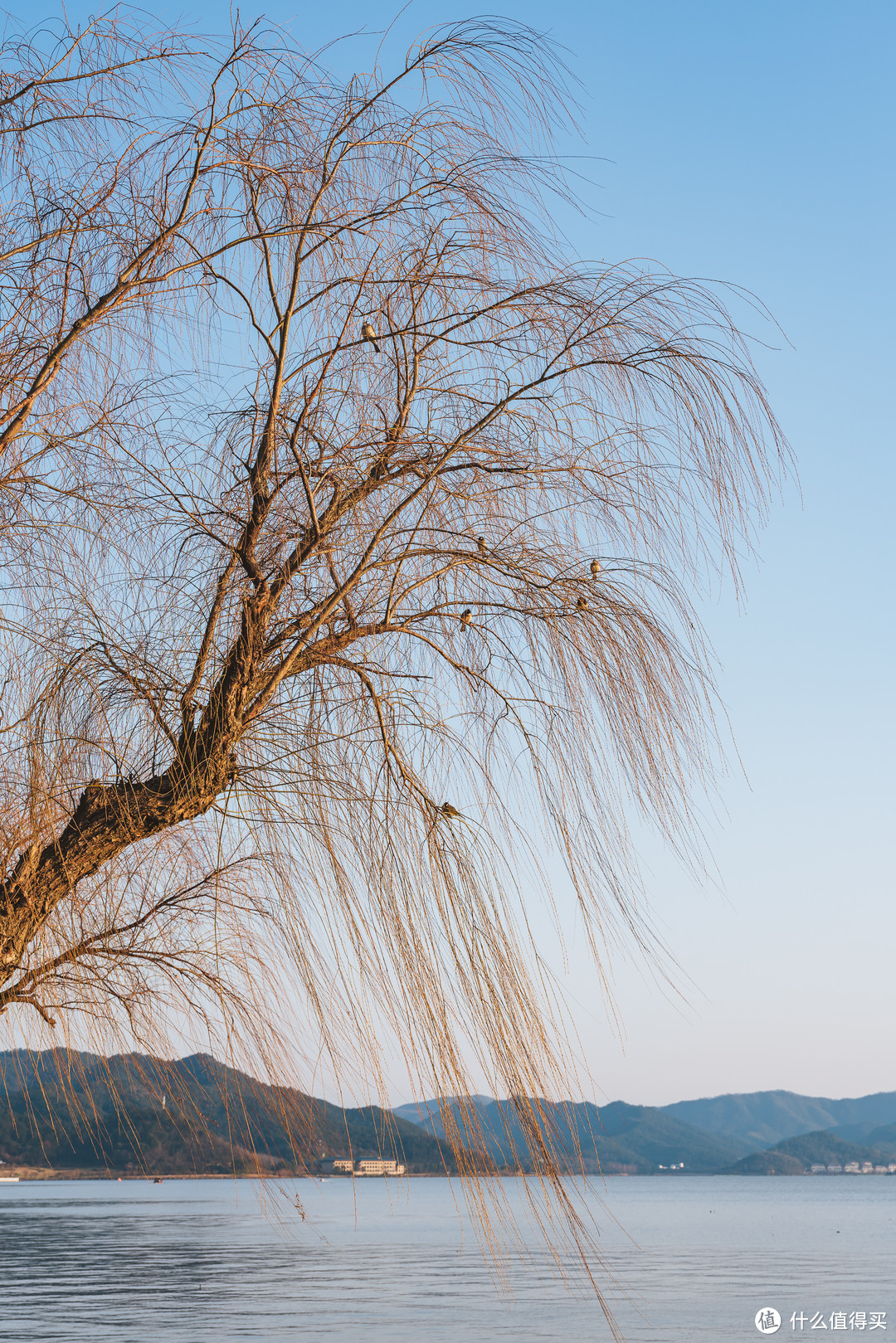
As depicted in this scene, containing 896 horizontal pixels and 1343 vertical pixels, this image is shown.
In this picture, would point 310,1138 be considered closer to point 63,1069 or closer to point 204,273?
point 63,1069

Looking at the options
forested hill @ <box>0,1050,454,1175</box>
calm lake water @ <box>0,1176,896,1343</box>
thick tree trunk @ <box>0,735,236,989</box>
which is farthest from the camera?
calm lake water @ <box>0,1176,896,1343</box>

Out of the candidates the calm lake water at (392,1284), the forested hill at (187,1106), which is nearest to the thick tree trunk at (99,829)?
the forested hill at (187,1106)

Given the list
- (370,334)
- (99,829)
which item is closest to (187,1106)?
(99,829)

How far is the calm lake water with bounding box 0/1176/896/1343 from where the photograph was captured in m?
47.0

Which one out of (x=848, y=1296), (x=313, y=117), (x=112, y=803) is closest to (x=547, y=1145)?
(x=112, y=803)

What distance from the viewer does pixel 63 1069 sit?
3.96 m

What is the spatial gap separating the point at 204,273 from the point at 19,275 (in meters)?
0.54

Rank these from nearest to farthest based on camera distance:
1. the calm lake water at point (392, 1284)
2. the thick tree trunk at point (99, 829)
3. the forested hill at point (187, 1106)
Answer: the thick tree trunk at point (99, 829) → the forested hill at point (187, 1106) → the calm lake water at point (392, 1284)

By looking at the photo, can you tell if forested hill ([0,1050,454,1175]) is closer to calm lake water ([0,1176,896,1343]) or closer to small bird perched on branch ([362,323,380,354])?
calm lake water ([0,1176,896,1343])

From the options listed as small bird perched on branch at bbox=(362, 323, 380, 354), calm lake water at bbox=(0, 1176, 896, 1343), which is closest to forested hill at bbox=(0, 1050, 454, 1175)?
calm lake water at bbox=(0, 1176, 896, 1343)

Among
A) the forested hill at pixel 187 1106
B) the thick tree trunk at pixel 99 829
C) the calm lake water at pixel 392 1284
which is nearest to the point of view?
the thick tree trunk at pixel 99 829

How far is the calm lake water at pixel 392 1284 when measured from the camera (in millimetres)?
47031

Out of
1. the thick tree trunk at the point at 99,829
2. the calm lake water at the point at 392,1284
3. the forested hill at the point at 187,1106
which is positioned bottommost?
the calm lake water at the point at 392,1284

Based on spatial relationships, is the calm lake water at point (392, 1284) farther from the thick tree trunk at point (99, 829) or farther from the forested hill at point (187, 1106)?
the thick tree trunk at point (99, 829)
